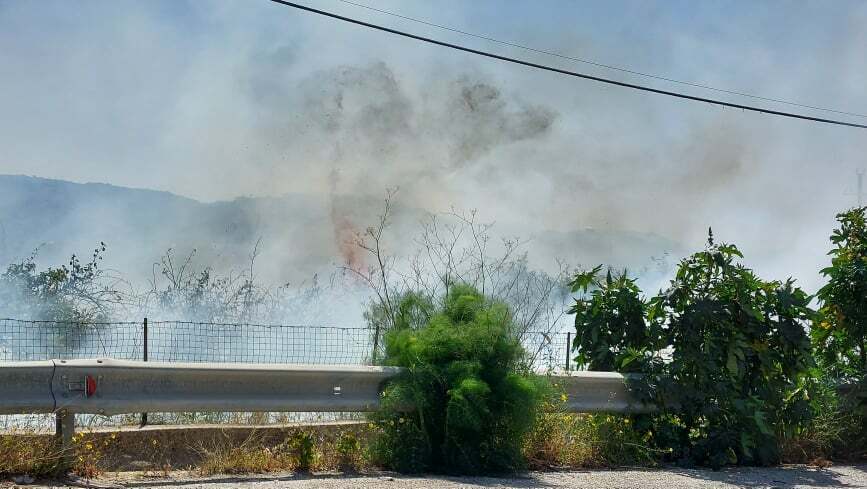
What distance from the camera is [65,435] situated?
689 cm

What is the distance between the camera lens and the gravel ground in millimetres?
7031

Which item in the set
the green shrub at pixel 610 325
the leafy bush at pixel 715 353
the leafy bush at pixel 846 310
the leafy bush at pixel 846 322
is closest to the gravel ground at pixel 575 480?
the leafy bush at pixel 715 353

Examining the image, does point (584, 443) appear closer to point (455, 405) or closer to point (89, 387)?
point (455, 405)

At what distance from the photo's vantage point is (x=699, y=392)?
366 inches

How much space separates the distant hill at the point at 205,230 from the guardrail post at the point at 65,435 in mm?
17379

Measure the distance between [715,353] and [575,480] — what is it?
2.43 metres

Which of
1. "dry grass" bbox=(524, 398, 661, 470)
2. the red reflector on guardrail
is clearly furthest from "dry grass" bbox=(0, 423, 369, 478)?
"dry grass" bbox=(524, 398, 661, 470)

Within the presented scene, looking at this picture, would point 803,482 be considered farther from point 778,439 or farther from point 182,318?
point 182,318

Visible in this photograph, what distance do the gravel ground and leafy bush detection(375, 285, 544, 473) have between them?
264 millimetres

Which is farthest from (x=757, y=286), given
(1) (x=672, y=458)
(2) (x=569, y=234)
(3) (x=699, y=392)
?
(2) (x=569, y=234)

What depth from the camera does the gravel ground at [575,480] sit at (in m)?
7.03

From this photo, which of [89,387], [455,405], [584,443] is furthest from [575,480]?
[89,387]

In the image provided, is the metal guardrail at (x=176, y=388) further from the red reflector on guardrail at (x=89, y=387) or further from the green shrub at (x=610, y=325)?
the green shrub at (x=610, y=325)

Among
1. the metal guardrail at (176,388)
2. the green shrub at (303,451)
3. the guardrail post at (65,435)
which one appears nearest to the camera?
the guardrail post at (65,435)
